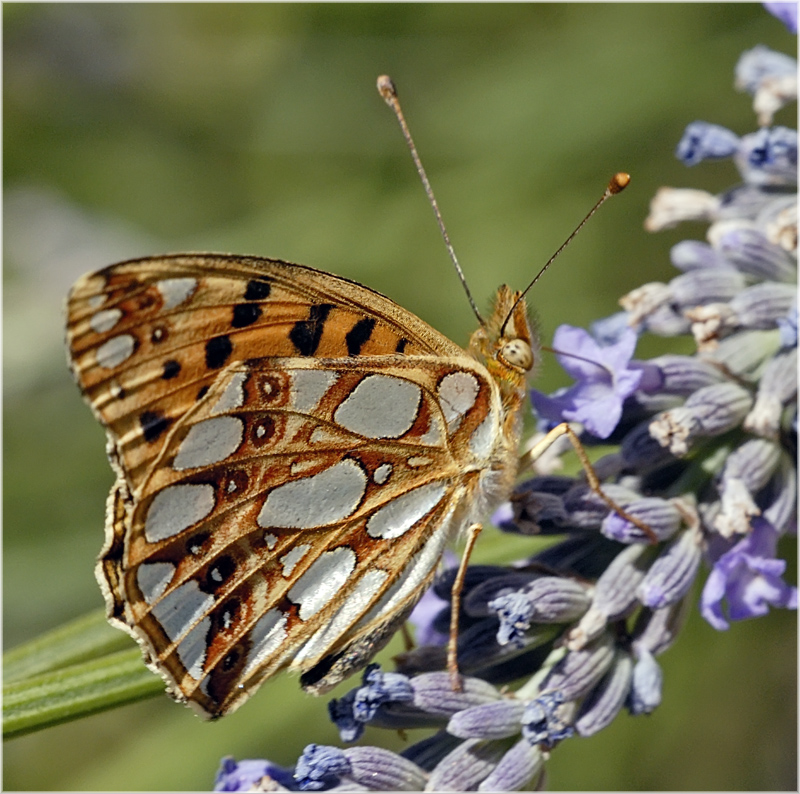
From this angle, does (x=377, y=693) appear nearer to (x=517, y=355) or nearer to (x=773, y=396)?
(x=517, y=355)

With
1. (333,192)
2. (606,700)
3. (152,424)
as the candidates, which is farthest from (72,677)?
(333,192)

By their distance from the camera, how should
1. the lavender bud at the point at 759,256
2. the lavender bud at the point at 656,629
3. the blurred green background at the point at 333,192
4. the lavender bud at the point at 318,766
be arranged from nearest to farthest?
the lavender bud at the point at 318,766 → the lavender bud at the point at 656,629 → the lavender bud at the point at 759,256 → the blurred green background at the point at 333,192

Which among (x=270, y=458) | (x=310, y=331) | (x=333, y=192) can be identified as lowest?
(x=270, y=458)

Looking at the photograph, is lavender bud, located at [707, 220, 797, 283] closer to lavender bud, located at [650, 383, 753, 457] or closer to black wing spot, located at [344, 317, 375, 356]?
lavender bud, located at [650, 383, 753, 457]

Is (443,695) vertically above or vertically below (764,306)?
below

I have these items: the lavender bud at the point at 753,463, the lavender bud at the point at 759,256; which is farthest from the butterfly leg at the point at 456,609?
the lavender bud at the point at 759,256

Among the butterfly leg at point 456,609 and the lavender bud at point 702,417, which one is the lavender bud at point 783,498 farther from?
the butterfly leg at point 456,609
